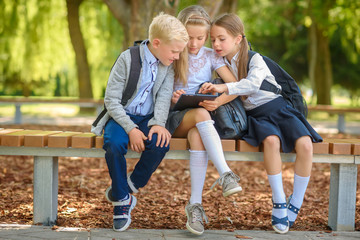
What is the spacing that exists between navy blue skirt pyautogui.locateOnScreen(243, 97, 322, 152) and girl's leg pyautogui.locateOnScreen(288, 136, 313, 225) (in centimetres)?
5

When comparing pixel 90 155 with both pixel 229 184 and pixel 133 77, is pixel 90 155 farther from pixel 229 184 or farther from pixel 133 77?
pixel 229 184

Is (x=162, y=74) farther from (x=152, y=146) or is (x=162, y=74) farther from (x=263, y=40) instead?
(x=263, y=40)

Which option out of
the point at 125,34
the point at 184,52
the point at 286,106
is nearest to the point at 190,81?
the point at 184,52

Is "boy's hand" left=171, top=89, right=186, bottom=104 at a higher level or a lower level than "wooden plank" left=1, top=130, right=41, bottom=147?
higher

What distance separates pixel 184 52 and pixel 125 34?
4576 mm

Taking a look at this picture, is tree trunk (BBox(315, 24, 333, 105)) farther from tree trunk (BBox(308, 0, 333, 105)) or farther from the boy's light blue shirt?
the boy's light blue shirt

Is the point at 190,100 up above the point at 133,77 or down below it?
below

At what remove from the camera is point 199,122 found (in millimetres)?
2963

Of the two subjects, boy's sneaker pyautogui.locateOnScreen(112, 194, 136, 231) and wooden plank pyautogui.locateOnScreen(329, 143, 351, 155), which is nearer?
boy's sneaker pyautogui.locateOnScreen(112, 194, 136, 231)

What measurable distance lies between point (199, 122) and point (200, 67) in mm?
520

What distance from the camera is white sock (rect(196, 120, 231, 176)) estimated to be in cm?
291

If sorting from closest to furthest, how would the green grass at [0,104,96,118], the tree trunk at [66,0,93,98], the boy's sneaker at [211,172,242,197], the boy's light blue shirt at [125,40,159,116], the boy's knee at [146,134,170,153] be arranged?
the boy's sneaker at [211,172,242,197] < the boy's knee at [146,134,170,153] < the boy's light blue shirt at [125,40,159,116] < the tree trunk at [66,0,93,98] < the green grass at [0,104,96,118]

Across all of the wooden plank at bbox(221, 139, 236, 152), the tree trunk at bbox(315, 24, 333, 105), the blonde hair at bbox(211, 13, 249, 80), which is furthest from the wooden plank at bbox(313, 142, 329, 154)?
the tree trunk at bbox(315, 24, 333, 105)

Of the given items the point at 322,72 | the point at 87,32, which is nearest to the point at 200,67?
the point at 87,32
